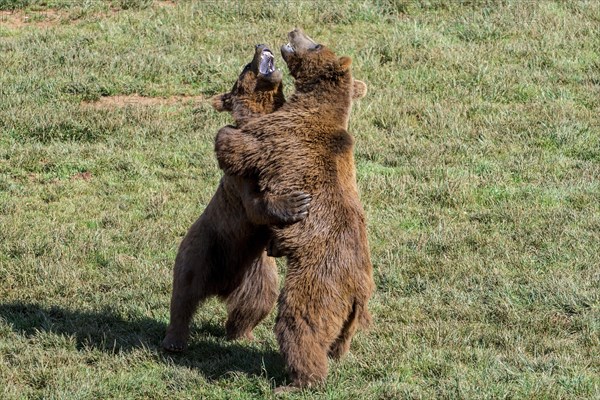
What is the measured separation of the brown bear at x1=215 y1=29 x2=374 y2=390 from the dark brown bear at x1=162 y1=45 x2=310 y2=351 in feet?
0.60

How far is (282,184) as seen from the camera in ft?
22.8

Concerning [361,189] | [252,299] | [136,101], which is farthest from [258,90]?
A: [136,101]

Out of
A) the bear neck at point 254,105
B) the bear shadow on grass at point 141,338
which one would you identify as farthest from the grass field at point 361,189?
the bear neck at point 254,105

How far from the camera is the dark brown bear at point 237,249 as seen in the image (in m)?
7.28

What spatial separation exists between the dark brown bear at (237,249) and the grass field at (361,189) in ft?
0.88

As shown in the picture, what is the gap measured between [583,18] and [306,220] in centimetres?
884

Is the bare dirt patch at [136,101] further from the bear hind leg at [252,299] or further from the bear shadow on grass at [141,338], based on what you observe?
the bear hind leg at [252,299]

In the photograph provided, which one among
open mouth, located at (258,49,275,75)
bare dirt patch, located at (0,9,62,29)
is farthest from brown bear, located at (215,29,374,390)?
bare dirt patch, located at (0,9,62,29)

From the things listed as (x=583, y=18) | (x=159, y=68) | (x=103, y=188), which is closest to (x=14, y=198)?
(x=103, y=188)

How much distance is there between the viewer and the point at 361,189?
10844mm

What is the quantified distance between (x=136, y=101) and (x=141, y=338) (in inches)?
212

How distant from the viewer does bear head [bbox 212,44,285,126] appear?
727 cm

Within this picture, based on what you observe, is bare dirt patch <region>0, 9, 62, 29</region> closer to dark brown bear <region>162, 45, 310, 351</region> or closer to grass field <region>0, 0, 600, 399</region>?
grass field <region>0, 0, 600, 399</region>

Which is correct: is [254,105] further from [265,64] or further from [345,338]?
[345,338]
